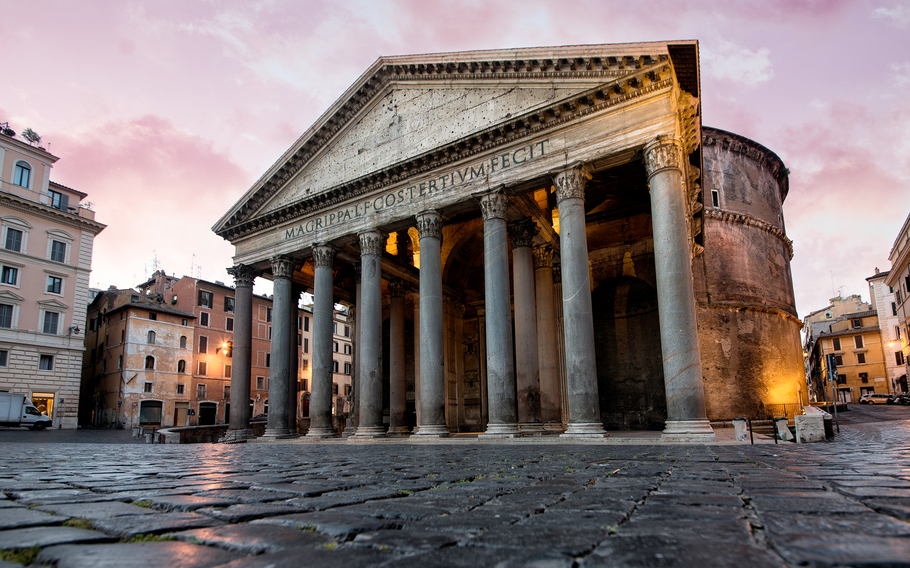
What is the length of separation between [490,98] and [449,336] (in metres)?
10.7

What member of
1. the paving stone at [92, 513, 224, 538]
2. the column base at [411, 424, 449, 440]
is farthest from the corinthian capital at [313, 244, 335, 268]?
the paving stone at [92, 513, 224, 538]

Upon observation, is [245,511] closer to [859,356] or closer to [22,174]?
[22,174]

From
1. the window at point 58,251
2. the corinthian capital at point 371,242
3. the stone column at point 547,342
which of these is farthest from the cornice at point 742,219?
the window at point 58,251

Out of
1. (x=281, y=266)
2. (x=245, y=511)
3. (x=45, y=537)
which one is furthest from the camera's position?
(x=281, y=266)

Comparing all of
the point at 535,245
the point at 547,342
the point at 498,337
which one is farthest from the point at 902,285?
the point at 498,337

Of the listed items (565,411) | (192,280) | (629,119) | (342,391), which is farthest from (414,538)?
(342,391)

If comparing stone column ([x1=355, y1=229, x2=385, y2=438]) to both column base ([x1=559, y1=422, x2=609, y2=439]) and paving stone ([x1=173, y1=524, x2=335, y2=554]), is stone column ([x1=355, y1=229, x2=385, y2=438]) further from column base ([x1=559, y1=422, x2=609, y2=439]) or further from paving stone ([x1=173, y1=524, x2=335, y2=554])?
paving stone ([x1=173, y1=524, x2=335, y2=554])

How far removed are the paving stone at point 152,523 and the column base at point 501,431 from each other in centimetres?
1168

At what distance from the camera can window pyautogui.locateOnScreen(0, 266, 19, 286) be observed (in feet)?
96.4

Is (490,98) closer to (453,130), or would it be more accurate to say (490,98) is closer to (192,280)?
(453,130)

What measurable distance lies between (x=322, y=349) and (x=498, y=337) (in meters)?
6.78

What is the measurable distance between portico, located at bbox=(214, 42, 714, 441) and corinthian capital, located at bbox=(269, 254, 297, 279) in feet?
0.19

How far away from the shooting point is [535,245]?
18297 mm

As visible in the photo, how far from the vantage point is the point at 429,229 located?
1617 centimetres
